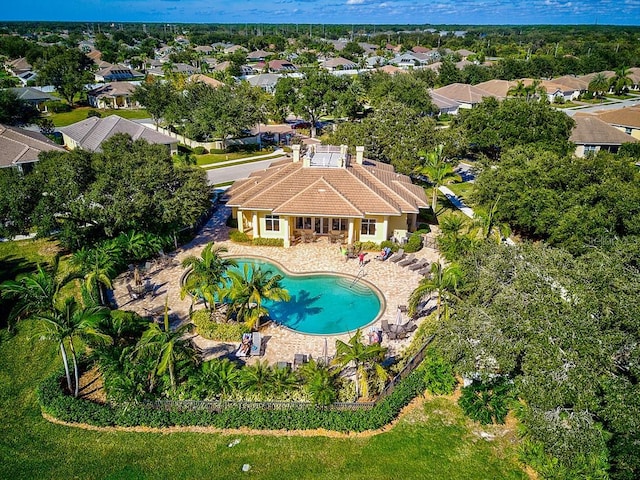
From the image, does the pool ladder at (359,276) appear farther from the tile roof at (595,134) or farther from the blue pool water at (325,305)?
the tile roof at (595,134)

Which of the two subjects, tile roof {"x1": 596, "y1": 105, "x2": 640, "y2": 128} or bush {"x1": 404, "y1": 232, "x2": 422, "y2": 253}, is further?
tile roof {"x1": 596, "y1": 105, "x2": 640, "y2": 128}

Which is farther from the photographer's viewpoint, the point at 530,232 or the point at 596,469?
the point at 530,232

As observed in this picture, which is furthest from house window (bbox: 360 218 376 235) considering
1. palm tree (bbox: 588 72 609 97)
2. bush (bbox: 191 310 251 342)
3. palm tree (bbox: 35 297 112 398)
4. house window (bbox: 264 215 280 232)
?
palm tree (bbox: 588 72 609 97)

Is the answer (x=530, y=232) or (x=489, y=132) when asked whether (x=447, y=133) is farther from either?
(x=530, y=232)

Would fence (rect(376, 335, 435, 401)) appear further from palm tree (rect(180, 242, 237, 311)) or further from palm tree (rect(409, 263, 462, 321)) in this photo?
palm tree (rect(180, 242, 237, 311))

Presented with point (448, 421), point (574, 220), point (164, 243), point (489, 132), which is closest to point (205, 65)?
point (489, 132)

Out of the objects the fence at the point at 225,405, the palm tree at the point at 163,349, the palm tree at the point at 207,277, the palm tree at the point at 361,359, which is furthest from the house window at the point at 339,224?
the fence at the point at 225,405
